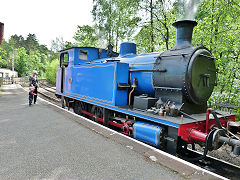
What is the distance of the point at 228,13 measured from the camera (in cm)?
746

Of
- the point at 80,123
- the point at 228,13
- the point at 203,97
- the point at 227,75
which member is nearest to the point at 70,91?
the point at 80,123

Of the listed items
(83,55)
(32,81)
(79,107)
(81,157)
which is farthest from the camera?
(32,81)

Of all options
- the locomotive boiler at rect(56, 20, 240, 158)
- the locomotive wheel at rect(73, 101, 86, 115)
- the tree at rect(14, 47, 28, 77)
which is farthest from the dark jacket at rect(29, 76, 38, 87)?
the tree at rect(14, 47, 28, 77)

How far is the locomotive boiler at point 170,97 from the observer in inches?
129

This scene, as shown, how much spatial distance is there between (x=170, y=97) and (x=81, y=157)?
96.0 inches

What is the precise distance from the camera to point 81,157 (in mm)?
2998

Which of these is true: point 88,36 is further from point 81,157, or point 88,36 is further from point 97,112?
point 81,157

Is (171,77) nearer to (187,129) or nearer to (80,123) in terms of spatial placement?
(187,129)

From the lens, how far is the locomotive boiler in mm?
3270

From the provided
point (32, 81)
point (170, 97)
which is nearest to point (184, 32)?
point (170, 97)

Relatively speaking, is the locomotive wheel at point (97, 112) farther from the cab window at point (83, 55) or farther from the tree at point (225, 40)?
the tree at point (225, 40)

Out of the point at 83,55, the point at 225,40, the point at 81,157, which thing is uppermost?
the point at 225,40

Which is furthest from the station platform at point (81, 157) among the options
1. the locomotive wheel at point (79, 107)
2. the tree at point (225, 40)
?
the tree at point (225, 40)

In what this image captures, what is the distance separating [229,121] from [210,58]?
158 cm
